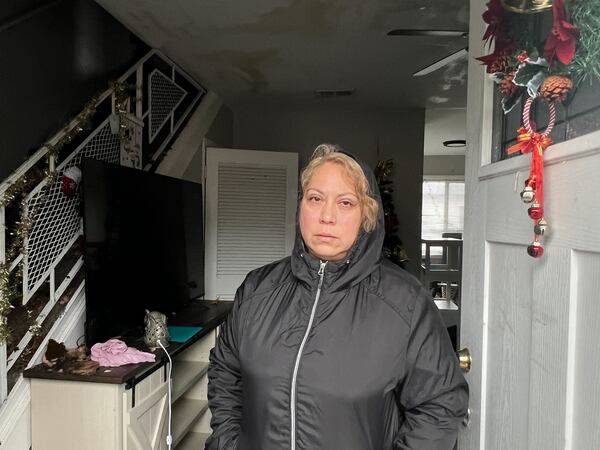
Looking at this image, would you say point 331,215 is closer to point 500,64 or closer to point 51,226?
point 500,64

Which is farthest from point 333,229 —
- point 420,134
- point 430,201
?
point 430,201

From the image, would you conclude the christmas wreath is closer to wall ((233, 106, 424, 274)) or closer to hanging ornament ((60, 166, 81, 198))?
→ hanging ornament ((60, 166, 81, 198))

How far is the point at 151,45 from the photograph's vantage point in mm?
2826

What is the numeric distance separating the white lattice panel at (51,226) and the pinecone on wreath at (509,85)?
163 cm

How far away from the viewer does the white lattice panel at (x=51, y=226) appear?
1.74 meters

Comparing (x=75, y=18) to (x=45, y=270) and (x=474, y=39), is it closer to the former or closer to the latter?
(x=45, y=270)

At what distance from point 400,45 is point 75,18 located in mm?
1792

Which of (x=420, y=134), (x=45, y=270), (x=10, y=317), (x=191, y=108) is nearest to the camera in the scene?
(x=10, y=317)

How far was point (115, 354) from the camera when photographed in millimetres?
1823

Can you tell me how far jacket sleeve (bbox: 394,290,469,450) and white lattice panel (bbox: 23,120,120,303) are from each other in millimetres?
1436

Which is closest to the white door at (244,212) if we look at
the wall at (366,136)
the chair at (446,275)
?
the wall at (366,136)

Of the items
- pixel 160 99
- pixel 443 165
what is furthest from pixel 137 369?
pixel 443 165

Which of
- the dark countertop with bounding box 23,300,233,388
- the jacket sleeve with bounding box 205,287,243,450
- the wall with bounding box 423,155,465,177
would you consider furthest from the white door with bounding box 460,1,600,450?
the wall with bounding box 423,155,465,177

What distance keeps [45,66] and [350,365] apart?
167 cm
